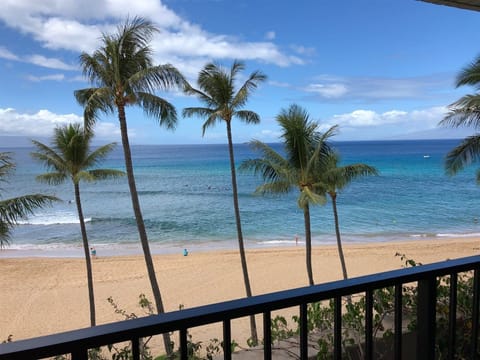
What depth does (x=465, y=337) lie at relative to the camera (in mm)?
2641

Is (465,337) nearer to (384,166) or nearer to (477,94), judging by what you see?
(477,94)

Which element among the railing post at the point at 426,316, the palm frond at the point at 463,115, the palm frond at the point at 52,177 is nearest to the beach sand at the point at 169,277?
the palm frond at the point at 52,177

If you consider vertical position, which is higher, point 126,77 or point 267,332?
point 126,77

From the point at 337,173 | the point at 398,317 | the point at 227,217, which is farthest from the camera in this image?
the point at 227,217

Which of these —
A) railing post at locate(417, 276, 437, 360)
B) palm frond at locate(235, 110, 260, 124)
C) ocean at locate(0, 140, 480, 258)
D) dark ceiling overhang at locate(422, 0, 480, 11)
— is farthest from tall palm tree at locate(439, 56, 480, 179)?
railing post at locate(417, 276, 437, 360)

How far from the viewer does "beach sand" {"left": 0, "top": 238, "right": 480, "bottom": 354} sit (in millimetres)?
12805

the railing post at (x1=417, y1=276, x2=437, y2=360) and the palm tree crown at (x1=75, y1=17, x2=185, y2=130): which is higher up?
the palm tree crown at (x1=75, y1=17, x2=185, y2=130)

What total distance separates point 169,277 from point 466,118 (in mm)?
13030

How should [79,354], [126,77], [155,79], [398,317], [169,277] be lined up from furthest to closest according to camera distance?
1. [169,277]
2. [126,77]
3. [155,79]
4. [398,317]
5. [79,354]

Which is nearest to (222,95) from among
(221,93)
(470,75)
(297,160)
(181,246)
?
(221,93)

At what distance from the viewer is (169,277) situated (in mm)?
Answer: 16266

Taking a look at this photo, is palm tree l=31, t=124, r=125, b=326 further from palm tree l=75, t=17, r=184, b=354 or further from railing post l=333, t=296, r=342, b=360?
railing post l=333, t=296, r=342, b=360

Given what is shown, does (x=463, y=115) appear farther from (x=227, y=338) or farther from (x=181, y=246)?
(x=181, y=246)

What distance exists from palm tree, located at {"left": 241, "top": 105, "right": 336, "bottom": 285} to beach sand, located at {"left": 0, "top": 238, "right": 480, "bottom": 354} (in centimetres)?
428
